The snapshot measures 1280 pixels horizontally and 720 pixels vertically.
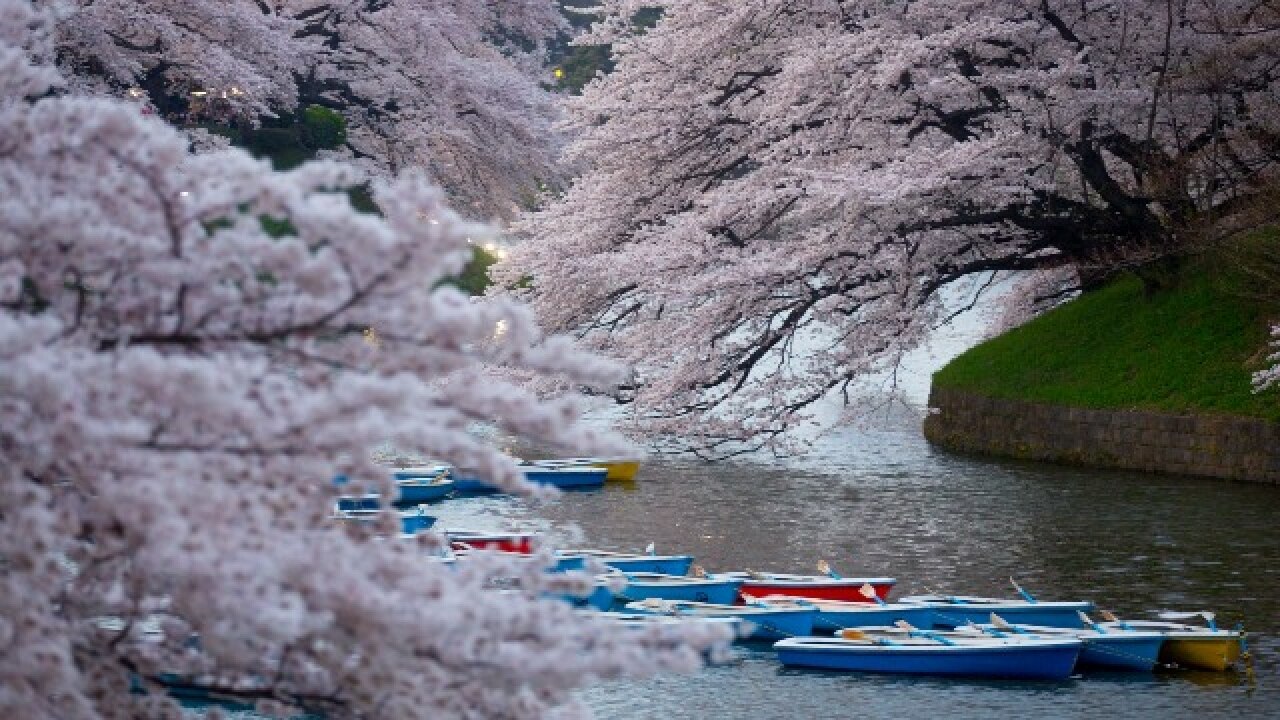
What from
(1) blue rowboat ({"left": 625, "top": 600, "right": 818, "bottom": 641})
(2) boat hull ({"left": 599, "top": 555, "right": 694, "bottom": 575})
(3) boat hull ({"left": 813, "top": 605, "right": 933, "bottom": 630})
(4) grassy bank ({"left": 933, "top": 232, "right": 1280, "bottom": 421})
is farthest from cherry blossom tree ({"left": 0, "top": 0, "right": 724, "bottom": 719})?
(4) grassy bank ({"left": 933, "top": 232, "right": 1280, "bottom": 421})

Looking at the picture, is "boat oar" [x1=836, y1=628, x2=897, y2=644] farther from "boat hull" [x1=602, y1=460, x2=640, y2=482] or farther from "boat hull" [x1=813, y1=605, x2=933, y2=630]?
"boat hull" [x1=602, y1=460, x2=640, y2=482]

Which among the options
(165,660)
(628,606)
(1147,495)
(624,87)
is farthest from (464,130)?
(165,660)

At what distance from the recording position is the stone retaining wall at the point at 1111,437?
18.1 meters

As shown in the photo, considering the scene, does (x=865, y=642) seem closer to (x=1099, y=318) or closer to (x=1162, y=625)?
(x=1162, y=625)

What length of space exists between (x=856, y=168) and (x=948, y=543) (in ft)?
11.4

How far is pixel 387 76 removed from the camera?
72.3 ft

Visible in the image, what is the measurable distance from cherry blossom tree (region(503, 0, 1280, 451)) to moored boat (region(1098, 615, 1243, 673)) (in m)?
5.19

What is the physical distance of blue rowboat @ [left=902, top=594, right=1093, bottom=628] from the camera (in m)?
11.4

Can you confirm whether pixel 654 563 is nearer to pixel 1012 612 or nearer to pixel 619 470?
pixel 1012 612

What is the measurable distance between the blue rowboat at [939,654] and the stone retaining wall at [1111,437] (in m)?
5.89

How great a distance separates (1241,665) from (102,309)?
8.67 meters

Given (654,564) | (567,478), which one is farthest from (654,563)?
(567,478)

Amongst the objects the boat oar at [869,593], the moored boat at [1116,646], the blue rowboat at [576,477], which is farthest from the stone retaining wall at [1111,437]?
the moored boat at [1116,646]

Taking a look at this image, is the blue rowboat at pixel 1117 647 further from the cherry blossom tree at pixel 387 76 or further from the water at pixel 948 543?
the cherry blossom tree at pixel 387 76
